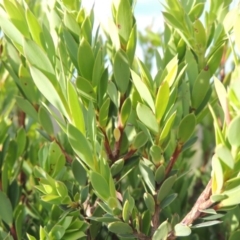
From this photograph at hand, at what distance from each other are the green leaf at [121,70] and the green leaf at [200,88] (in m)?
0.07

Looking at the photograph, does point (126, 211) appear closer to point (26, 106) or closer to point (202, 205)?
point (202, 205)

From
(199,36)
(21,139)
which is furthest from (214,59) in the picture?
(21,139)

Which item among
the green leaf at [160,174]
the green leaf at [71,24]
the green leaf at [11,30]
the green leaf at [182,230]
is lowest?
the green leaf at [182,230]

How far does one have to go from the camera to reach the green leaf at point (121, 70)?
0.35 m

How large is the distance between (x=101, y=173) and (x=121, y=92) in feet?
0.30

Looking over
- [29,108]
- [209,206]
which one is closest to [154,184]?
[209,206]

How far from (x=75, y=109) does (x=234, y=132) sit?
0.43ft

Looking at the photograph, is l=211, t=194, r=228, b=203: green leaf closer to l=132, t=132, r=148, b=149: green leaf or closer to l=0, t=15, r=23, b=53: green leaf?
l=132, t=132, r=148, b=149: green leaf

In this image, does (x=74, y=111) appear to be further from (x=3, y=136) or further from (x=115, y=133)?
(x=3, y=136)

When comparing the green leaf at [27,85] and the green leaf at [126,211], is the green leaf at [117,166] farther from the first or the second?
the green leaf at [27,85]

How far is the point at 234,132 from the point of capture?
276 mm

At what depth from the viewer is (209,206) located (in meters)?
0.32

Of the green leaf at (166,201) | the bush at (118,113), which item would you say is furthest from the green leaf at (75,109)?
the green leaf at (166,201)

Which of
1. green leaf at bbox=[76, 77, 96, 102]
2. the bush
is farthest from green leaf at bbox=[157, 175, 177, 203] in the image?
green leaf at bbox=[76, 77, 96, 102]
